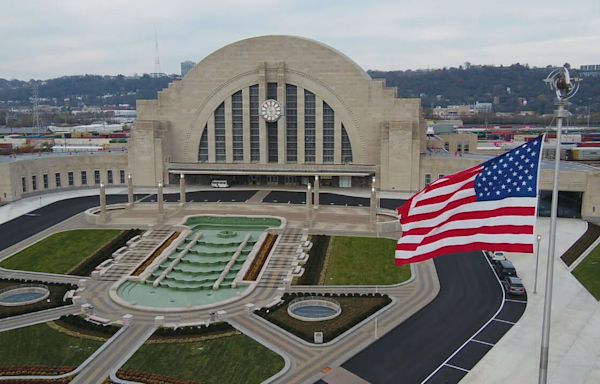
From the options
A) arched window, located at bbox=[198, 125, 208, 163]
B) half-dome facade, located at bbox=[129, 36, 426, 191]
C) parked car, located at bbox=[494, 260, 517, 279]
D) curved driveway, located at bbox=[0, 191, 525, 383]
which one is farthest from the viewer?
arched window, located at bbox=[198, 125, 208, 163]

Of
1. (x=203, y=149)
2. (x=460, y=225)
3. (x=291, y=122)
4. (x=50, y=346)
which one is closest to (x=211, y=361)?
(x=50, y=346)

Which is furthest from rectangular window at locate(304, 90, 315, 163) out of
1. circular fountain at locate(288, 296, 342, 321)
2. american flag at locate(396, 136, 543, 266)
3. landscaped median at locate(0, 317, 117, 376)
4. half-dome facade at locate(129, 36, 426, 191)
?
american flag at locate(396, 136, 543, 266)

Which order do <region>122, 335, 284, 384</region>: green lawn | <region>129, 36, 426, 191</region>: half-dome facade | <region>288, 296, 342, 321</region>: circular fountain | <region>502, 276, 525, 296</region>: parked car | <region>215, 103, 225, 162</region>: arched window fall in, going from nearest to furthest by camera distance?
<region>122, 335, 284, 384</region>: green lawn → <region>288, 296, 342, 321</region>: circular fountain → <region>502, 276, 525, 296</region>: parked car → <region>129, 36, 426, 191</region>: half-dome facade → <region>215, 103, 225, 162</region>: arched window

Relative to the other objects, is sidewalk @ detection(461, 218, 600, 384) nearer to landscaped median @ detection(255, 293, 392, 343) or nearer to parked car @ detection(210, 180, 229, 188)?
landscaped median @ detection(255, 293, 392, 343)

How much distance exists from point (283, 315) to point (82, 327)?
13991 millimetres

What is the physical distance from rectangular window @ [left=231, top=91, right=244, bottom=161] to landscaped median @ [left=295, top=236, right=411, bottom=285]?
34.9m

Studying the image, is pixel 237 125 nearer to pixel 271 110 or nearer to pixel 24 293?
pixel 271 110

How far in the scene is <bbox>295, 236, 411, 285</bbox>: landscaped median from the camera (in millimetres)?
46500

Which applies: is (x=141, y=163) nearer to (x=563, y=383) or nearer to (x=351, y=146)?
(x=351, y=146)

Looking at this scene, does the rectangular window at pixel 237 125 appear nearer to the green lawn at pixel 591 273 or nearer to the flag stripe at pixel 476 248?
the green lawn at pixel 591 273

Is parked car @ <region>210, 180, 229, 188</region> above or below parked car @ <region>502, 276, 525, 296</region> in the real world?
above

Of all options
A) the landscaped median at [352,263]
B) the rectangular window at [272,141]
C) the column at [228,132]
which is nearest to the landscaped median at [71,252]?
the landscaped median at [352,263]

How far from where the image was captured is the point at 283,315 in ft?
128

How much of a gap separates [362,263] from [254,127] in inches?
1672
